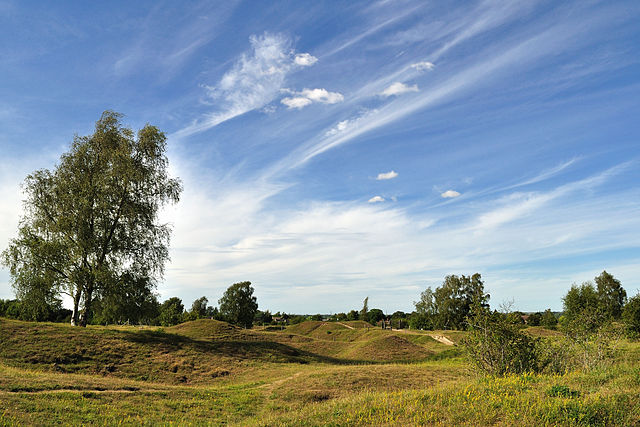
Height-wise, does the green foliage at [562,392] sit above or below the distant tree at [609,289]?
below

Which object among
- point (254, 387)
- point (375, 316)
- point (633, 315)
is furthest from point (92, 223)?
point (375, 316)

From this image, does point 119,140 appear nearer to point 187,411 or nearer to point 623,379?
point 187,411

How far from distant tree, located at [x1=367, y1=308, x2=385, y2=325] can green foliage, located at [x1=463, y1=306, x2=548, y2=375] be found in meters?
66.8

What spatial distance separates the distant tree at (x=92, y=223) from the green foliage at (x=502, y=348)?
88.1ft

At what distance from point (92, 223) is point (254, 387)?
20.3m

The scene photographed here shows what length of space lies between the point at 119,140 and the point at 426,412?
33.1 m

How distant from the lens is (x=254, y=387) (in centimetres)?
2036

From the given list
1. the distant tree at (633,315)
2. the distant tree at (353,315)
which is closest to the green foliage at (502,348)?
the distant tree at (633,315)

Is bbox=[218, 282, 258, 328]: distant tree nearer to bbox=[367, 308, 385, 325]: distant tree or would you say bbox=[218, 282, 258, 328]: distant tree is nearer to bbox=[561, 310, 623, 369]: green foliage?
bbox=[367, 308, 385, 325]: distant tree

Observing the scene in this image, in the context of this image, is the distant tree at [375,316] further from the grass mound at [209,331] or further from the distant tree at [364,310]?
the grass mound at [209,331]

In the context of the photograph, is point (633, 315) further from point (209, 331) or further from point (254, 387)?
point (209, 331)

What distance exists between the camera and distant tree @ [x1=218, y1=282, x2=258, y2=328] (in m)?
64.8

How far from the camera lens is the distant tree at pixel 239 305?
213ft

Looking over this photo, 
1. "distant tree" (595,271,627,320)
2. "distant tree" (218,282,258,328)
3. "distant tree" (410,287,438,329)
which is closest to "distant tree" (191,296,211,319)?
"distant tree" (218,282,258,328)
